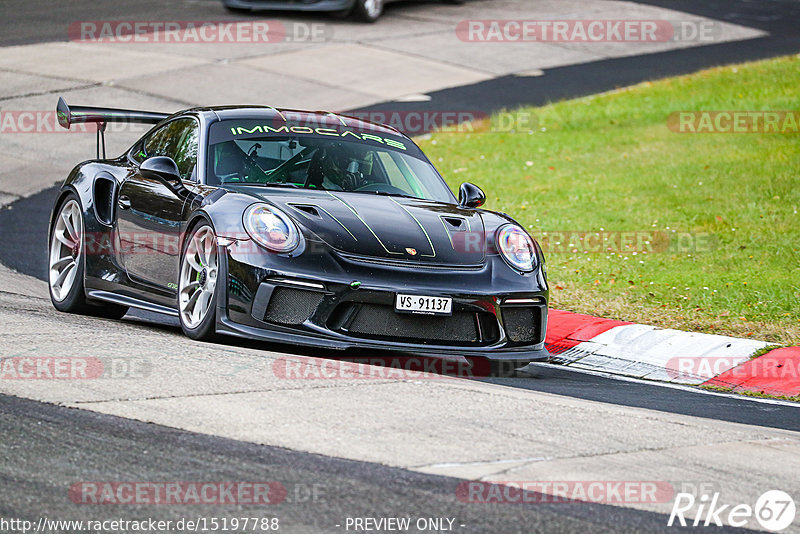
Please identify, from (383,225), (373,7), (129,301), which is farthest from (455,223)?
(373,7)

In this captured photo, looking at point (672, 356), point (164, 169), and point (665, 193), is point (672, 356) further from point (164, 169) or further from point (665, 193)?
point (665, 193)

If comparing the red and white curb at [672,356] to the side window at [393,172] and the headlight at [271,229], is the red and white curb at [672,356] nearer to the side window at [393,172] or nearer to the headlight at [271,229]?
the side window at [393,172]

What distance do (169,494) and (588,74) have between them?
57.8ft

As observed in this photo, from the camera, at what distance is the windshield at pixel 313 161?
24.5ft

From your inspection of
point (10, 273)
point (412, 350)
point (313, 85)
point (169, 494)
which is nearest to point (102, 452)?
point (169, 494)

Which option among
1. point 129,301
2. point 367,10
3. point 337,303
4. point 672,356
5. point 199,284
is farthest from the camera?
point 367,10

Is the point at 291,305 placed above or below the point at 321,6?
below

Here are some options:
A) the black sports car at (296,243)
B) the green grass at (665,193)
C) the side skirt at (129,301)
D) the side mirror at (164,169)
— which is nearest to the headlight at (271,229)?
the black sports car at (296,243)

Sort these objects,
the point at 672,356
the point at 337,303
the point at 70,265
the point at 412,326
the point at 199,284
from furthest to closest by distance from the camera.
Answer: the point at 70,265, the point at 672,356, the point at 199,284, the point at 412,326, the point at 337,303

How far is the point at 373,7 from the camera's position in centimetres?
2305

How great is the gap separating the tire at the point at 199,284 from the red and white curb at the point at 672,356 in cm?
263

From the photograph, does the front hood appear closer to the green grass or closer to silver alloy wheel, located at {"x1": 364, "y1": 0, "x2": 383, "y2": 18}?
the green grass

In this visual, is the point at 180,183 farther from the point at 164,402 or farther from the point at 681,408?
the point at 681,408

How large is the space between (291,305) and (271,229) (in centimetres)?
44
